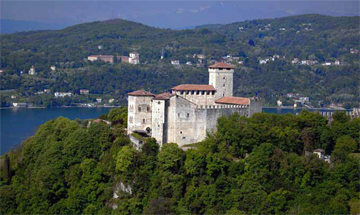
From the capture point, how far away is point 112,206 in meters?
35.6

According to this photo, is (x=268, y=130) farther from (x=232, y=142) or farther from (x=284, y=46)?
(x=284, y=46)

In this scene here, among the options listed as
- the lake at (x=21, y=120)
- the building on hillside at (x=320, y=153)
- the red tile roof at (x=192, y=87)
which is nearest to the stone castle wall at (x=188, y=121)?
the red tile roof at (x=192, y=87)

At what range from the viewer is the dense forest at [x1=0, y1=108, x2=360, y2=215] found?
3350 centimetres

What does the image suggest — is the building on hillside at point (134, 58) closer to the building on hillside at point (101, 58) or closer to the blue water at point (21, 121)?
the building on hillside at point (101, 58)

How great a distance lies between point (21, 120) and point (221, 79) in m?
50.5

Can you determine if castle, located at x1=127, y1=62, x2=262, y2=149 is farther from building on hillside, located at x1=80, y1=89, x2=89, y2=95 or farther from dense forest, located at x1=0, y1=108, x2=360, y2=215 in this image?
building on hillside, located at x1=80, y1=89, x2=89, y2=95

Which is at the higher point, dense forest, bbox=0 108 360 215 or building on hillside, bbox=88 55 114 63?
building on hillside, bbox=88 55 114 63

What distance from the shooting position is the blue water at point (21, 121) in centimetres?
6506

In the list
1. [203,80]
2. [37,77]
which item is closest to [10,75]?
[37,77]

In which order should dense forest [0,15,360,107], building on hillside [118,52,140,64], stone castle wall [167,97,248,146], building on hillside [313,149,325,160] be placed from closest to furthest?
building on hillside [313,149,325,160] < stone castle wall [167,97,248,146] < dense forest [0,15,360,107] < building on hillside [118,52,140,64]

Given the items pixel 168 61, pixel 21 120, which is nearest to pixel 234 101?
pixel 21 120

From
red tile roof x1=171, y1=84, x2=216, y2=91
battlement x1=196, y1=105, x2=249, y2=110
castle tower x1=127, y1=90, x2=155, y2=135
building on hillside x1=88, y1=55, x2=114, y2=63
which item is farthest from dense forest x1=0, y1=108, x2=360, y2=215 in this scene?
building on hillside x1=88, y1=55, x2=114, y2=63

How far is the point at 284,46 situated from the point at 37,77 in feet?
261

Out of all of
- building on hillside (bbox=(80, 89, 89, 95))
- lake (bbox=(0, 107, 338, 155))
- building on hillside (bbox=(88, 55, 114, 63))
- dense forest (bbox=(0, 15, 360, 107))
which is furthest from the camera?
building on hillside (bbox=(88, 55, 114, 63))
